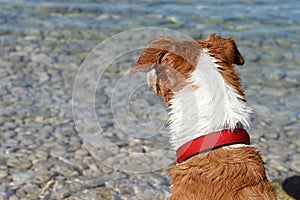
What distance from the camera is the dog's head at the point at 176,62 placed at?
15.7ft

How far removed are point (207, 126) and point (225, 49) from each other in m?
0.69

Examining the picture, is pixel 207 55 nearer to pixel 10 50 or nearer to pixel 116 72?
pixel 116 72

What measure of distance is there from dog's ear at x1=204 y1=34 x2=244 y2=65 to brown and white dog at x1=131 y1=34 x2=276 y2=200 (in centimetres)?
3

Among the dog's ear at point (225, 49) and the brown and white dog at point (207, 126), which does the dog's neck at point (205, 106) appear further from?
the dog's ear at point (225, 49)

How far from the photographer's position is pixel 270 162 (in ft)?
26.1

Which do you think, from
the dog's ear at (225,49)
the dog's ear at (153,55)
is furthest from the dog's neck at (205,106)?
the dog's ear at (153,55)

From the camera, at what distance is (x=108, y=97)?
960cm

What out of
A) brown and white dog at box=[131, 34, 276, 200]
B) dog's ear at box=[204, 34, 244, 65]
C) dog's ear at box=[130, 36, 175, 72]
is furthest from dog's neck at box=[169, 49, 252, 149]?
dog's ear at box=[130, 36, 175, 72]

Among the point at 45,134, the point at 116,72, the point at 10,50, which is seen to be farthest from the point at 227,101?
the point at 10,50

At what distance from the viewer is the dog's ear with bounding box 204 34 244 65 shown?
490 cm

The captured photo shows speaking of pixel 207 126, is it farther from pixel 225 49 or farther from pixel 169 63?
pixel 225 49

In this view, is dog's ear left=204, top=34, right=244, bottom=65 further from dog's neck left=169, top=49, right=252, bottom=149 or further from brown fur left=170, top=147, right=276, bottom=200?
brown fur left=170, top=147, right=276, bottom=200

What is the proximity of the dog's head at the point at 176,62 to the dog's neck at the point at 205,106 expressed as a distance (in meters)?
0.04

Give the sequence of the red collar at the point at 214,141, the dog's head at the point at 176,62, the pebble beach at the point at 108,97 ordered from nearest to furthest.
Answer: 1. the red collar at the point at 214,141
2. the dog's head at the point at 176,62
3. the pebble beach at the point at 108,97
